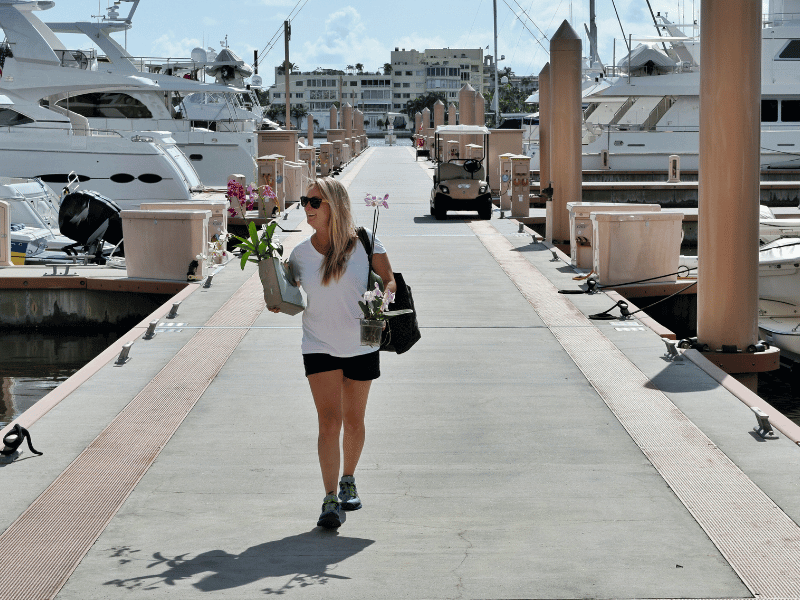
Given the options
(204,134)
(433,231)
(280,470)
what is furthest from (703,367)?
(204,134)

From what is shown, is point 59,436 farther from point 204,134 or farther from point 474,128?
point 204,134

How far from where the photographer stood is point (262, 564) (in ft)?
17.0

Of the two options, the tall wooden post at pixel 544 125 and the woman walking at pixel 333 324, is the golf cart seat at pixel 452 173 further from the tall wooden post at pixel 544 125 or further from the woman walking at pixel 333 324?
the woman walking at pixel 333 324

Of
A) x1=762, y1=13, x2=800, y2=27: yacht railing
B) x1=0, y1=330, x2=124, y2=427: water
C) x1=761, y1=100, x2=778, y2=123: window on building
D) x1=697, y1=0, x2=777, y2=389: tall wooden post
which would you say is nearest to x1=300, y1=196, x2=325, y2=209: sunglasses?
x1=697, y1=0, x2=777, y2=389: tall wooden post

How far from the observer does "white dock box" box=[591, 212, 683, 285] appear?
13891 mm

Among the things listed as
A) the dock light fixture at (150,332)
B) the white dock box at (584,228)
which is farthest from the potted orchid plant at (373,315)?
the white dock box at (584,228)

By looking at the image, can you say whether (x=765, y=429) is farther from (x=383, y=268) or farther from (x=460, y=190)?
(x=460, y=190)

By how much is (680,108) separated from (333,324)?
40272 mm

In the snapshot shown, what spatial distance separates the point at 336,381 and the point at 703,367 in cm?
477

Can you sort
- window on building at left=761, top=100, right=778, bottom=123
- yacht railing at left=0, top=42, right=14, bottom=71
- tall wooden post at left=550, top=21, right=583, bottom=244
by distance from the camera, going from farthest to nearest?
window on building at left=761, top=100, right=778, bottom=123, yacht railing at left=0, top=42, right=14, bottom=71, tall wooden post at left=550, top=21, right=583, bottom=244

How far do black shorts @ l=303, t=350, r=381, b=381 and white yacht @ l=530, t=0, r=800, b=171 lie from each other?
37262 mm

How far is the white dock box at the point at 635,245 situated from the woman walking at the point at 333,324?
863cm

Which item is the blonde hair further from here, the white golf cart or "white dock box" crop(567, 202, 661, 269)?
the white golf cart

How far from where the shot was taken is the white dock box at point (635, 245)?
13891mm
